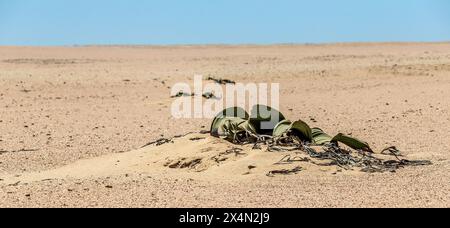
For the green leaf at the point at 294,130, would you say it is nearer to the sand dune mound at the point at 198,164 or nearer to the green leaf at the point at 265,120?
the green leaf at the point at 265,120

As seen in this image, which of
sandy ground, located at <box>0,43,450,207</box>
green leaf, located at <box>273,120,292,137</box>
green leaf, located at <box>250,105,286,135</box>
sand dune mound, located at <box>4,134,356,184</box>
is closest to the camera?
sandy ground, located at <box>0,43,450,207</box>

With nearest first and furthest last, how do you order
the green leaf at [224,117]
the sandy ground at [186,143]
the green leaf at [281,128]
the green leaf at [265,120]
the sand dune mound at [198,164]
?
the sandy ground at [186,143]
the sand dune mound at [198,164]
the green leaf at [281,128]
the green leaf at [265,120]
the green leaf at [224,117]

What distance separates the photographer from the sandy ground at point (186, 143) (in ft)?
15.3

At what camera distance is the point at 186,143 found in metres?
6.37

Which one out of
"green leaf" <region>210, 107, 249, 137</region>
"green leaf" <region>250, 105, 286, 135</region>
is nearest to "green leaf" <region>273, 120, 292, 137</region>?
"green leaf" <region>250, 105, 286, 135</region>

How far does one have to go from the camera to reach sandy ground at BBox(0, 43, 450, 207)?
183 inches

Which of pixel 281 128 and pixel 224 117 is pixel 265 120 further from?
pixel 224 117

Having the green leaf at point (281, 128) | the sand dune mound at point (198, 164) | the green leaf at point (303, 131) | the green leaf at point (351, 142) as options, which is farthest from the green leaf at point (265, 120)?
the green leaf at point (351, 142)

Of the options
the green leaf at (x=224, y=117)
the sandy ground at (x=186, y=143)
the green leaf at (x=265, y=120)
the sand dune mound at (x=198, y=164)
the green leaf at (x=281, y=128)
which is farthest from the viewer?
the green leaf at (x=224, y=117)

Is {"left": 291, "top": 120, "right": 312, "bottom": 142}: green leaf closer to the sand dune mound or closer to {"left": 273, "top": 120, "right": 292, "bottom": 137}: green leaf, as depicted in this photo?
{"left": 273, "top": 120, "right": 292, "bottom": 137}: green leaf

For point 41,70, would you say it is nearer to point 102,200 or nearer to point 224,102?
point 224,102

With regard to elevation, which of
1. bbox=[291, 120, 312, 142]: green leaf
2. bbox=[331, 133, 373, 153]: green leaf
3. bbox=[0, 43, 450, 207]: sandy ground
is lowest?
bbox=[0, 43, 450, 207]: sandy ground

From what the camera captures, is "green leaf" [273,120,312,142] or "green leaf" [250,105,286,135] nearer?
"green leaf" [273,120,312,142]

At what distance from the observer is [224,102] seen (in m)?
11.6
